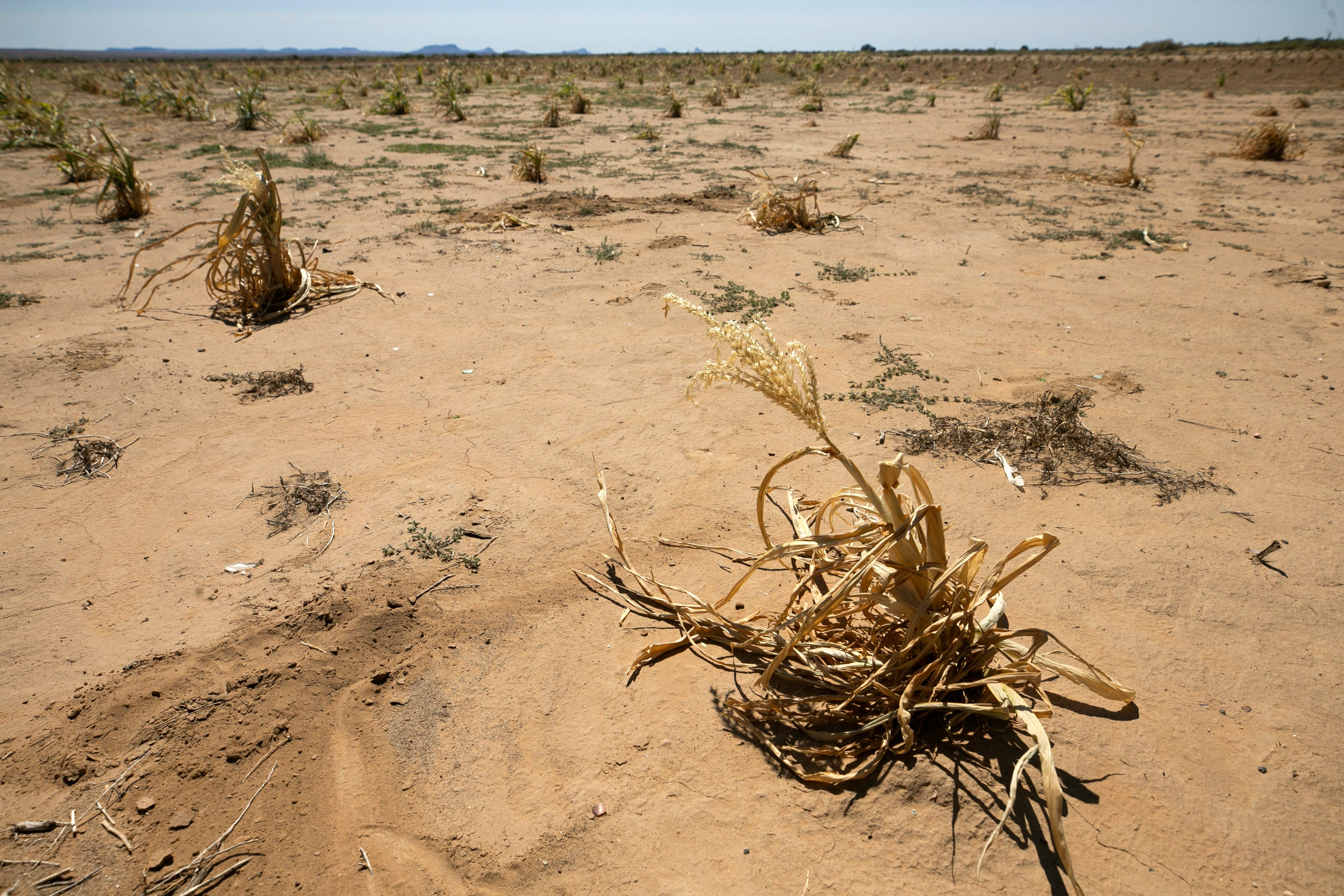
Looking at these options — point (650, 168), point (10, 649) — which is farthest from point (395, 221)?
point (10, 649)

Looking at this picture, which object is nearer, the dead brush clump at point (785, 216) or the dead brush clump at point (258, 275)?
the dead brush clump at point (258, 275)

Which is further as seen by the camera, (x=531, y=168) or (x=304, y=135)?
(x=304, y=135)

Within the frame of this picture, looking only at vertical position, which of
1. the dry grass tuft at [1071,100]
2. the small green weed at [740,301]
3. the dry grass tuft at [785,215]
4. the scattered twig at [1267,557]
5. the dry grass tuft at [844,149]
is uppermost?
the dry grass tuft at [1071,100]

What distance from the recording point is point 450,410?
4.02 metres

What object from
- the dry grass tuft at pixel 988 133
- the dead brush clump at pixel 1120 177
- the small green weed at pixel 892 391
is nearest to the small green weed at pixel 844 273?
the small green weed at pixel 892 391

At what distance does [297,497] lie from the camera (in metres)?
3.23

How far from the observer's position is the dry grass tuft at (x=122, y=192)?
7.23m

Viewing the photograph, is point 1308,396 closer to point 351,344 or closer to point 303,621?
point 303,621

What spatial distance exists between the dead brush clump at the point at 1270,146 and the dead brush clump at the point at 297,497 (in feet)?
43.8

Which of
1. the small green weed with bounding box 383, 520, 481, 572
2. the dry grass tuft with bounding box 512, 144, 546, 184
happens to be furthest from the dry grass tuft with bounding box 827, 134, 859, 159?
the small green weed with bounding box 383, 520, 481, 572

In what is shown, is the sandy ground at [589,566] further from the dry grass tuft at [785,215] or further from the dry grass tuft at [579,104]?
the dry grass tuft at [579,104]

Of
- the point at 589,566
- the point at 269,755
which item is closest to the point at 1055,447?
the point at 589,566

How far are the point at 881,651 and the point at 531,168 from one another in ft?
28.1

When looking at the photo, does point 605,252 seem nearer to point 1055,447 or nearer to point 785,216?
point 785,216
